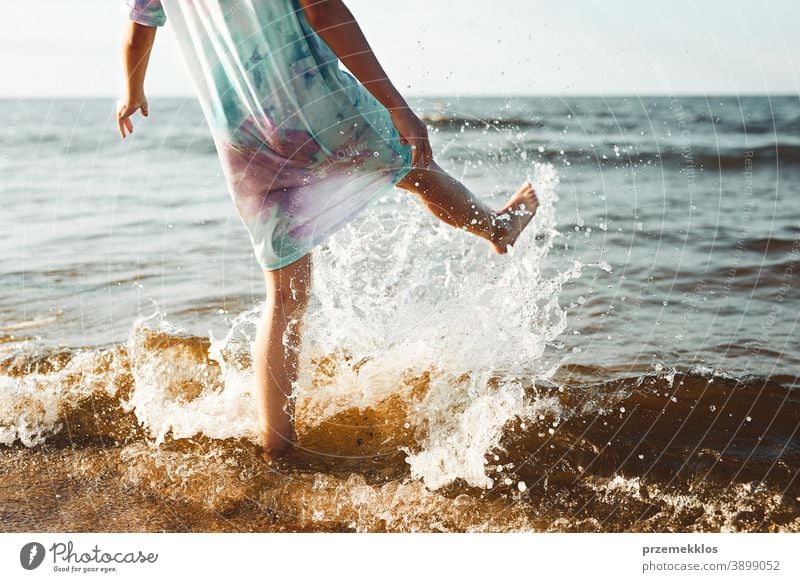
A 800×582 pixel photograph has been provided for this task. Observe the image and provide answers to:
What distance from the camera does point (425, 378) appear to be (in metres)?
1.83

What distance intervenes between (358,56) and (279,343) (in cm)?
55

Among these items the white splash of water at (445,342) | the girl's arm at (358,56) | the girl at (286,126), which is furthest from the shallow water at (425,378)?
the girl's arm at (358,56)

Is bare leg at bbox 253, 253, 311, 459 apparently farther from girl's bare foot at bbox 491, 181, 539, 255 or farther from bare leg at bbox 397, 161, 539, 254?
girl's bare foot at bbox 491, 181, 539, 255

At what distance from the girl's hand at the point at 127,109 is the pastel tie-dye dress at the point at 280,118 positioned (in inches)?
8.0

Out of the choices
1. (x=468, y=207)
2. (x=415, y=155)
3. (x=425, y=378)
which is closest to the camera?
(x=415, y=155)

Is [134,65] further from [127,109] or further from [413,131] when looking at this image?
[413,131]

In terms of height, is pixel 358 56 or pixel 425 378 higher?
pixel 358 56

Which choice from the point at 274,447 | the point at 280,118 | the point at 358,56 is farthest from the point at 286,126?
the point at 274,447

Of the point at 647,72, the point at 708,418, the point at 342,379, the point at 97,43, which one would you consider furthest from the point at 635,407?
the point at 97,43

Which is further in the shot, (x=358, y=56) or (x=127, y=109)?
(x=127, y=109)

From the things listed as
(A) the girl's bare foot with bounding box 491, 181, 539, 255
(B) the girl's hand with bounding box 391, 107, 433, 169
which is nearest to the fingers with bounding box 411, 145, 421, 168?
(B) the girl's hand with bounding box 391, 107, 433, 169

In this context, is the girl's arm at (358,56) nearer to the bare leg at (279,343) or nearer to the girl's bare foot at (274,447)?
the bare leg at (279,343)

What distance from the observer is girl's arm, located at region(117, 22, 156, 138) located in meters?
1.53
